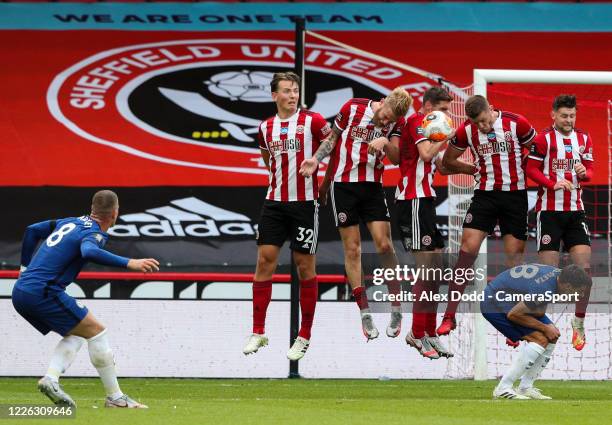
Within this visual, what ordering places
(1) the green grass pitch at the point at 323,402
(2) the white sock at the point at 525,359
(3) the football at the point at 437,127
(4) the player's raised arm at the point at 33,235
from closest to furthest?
(1) the green grass pitch at the point at 323,402
(4) the player's raised arm at the point at 33,235
(2) the white sock at the point at 525,359
(3) the football at the point at 437,127

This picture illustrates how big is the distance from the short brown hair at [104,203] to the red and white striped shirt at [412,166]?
306 centimetres

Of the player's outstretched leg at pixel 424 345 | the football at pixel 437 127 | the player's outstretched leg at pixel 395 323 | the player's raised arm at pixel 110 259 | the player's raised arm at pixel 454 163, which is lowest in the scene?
the player's outstretched leg at pixel 424 345

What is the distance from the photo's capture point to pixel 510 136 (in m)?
12.2

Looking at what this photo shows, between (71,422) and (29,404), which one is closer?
(71,422)

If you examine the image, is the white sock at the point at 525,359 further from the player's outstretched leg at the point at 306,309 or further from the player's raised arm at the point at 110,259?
the player's raised arm at the point at 110,259

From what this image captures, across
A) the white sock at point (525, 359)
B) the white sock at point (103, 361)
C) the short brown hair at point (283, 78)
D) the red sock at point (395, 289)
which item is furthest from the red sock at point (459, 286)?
the white sock at point (103, 361)

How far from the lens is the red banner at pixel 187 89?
58.9ft

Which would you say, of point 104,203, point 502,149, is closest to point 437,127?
point 502,149

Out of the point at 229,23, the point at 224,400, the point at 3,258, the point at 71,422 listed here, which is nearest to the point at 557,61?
the point at 229,23

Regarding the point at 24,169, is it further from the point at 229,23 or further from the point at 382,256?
the point at 382,256

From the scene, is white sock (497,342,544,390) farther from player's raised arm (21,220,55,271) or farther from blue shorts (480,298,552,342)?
player's raised arm (21,220,55,271)

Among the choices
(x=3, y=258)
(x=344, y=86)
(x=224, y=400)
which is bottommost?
(x=224, y=400)

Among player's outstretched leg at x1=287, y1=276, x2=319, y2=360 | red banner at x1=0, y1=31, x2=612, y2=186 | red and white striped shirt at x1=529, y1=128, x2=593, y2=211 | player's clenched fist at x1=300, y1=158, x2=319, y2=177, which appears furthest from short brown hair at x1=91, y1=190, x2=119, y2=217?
red banner at x1=0, y1=31, x2=612, y2=186

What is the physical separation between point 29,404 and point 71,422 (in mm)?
2306
